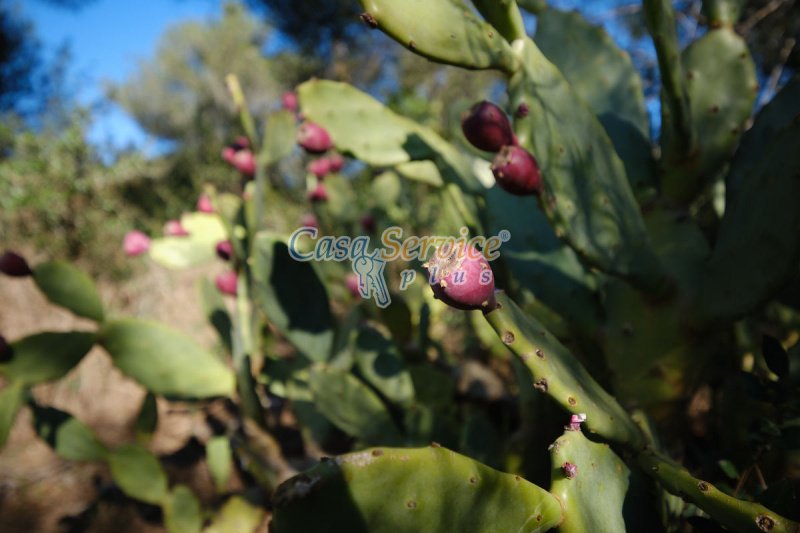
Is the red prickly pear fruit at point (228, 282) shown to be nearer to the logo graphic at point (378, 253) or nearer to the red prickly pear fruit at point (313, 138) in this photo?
the logo graphic at point (378, 253)

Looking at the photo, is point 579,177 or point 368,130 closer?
point 579,177

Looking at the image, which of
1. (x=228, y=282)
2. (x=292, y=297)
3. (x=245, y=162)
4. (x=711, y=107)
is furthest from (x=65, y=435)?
(x=711, y=107)

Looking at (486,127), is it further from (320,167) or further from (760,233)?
(320,167)

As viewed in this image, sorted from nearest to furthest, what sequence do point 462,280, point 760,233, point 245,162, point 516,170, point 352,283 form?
1. point 462,280
2. point 516,170
3. point 760,233
4. point 245,162
5. point 352,283

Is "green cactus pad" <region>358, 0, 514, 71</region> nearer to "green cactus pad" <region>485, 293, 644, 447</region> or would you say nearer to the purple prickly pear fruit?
"green cactus pad" <region>485, 293, 644, 447</region>

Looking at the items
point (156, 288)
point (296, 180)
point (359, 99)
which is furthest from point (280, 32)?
point (359, 99)

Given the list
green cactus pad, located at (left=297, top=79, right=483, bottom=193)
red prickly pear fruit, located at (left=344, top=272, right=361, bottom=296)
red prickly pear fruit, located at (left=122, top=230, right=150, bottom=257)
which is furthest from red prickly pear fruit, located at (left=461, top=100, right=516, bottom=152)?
red prickly pear fruit, located at (left=122, top=230, right=150, bottom=257)

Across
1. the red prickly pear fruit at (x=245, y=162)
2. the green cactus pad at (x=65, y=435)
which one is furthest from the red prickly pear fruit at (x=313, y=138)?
the green cactus pad at (x=65, y=435)

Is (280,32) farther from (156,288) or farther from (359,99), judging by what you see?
(359,99)
